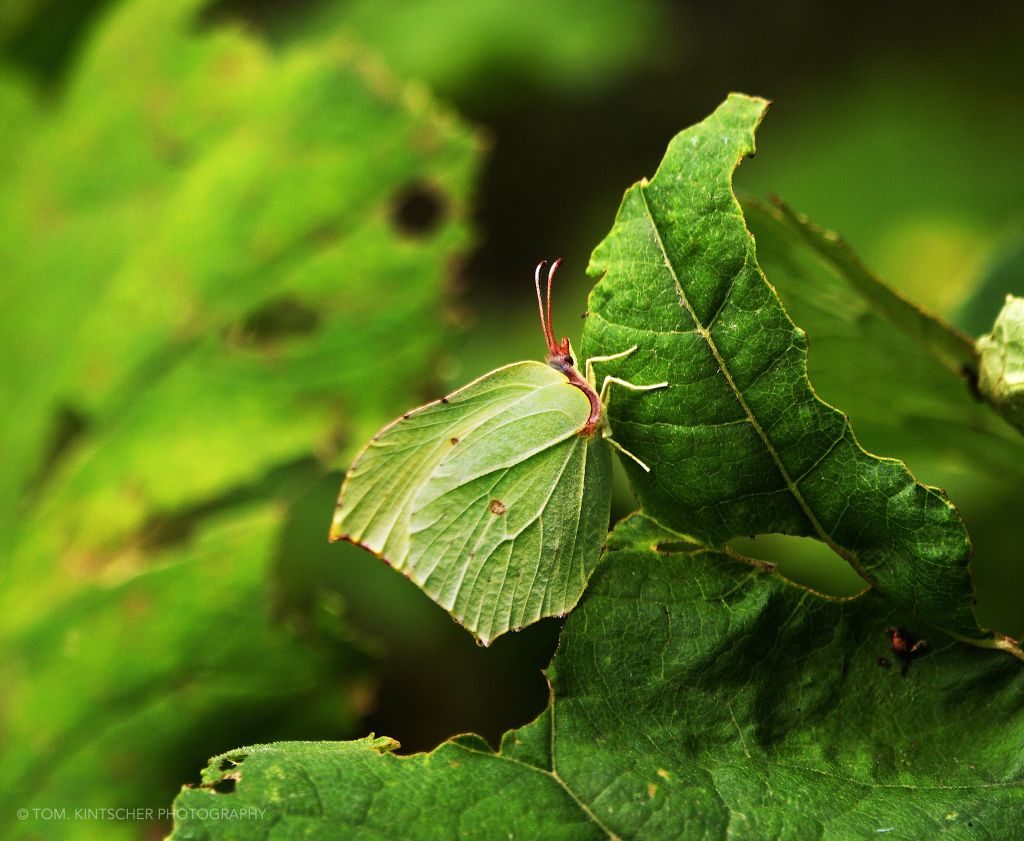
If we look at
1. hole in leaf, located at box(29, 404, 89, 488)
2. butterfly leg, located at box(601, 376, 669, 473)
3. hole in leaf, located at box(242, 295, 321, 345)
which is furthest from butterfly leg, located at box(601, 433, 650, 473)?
hole in leaf, located at box(29, 404, 89, 488)

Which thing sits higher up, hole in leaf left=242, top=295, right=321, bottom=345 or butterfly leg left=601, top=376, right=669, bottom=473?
butterfly leg left=601, top=376, right=669, bottom=473

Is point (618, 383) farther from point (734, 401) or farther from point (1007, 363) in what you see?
point (1007, 363)

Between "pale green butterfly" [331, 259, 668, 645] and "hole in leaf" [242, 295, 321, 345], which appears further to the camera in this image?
"hole in leaf" [242, 295, 321, 345]

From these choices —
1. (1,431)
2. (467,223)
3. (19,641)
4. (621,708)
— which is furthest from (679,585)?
(1,431)

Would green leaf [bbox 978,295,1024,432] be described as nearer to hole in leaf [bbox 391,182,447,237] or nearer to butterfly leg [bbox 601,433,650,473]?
butterfly leg [bbox 601,433,650,473]

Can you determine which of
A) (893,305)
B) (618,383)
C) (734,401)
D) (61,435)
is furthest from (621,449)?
(61,435)

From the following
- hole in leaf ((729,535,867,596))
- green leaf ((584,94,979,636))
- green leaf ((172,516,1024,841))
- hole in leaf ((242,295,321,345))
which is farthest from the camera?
hole in leaf ((729,535,867,596))

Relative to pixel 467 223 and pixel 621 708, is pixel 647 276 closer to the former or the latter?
pixel 621 708
